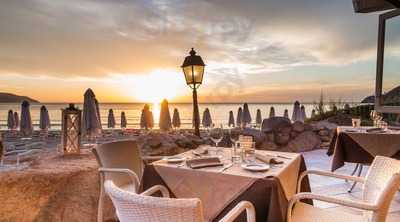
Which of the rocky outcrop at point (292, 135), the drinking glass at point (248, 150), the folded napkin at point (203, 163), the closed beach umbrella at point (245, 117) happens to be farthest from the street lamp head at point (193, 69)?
the closed beach umbrella at point (245, 117)

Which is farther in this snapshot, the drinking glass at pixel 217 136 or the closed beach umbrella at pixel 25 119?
the closed beach umbrella at pixel 25 119

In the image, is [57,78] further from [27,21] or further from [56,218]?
[56,218]

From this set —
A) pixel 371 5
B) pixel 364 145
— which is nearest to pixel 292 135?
pixel 364 145

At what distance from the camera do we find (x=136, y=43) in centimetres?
585

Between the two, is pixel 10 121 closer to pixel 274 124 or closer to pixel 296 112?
pixel 274 124

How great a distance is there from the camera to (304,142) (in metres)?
5.99

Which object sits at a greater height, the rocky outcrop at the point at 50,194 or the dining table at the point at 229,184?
the dining table at the point at 229,184

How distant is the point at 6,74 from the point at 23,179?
20.8ft

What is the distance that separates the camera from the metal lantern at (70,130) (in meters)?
3.18

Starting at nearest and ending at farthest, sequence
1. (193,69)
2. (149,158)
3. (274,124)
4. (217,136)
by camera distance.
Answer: (217,136), (149,158), (193,69), (274,124)

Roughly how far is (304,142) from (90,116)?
15.2ft

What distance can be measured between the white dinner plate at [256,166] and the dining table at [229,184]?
3cm

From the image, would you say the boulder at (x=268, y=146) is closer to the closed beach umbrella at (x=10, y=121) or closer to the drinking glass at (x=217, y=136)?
the drinking glass at (x=217, y=136)

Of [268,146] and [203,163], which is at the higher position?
[203,163]
